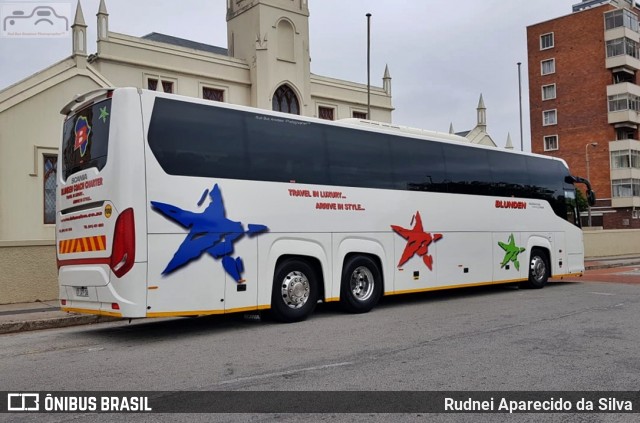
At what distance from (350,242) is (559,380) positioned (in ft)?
19.2

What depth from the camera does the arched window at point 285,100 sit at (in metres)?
30.9

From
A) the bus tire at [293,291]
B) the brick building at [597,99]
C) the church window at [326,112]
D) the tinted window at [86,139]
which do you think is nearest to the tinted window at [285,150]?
the bus tire at [293,291]

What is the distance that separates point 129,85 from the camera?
88.4ft

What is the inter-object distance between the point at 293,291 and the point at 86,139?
4.19 m

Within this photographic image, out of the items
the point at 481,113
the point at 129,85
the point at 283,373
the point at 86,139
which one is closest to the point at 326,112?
the point at 129,85

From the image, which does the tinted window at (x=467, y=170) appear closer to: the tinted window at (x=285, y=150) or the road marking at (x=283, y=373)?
the tinted window at (x=285, y=150)

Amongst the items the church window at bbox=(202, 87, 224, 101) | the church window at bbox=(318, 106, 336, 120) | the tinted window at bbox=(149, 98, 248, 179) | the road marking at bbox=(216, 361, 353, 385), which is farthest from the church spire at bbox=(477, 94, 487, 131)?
the road marking at bbox=(216, 361, 353, 385)

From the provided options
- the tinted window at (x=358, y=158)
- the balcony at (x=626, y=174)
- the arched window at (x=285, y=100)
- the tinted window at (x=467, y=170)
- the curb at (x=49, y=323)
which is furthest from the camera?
the balcony at (x=626, y=174)

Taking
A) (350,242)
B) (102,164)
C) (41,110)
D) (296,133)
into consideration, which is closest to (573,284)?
(350,242)

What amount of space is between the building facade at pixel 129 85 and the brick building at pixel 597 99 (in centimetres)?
3190

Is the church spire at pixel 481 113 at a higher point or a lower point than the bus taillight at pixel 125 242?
higher

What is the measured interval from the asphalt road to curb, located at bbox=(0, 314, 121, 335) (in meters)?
0.26

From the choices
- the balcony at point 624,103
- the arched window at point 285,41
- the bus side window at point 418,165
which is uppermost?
the balcony at point 624,103

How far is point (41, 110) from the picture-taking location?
2070 cm
